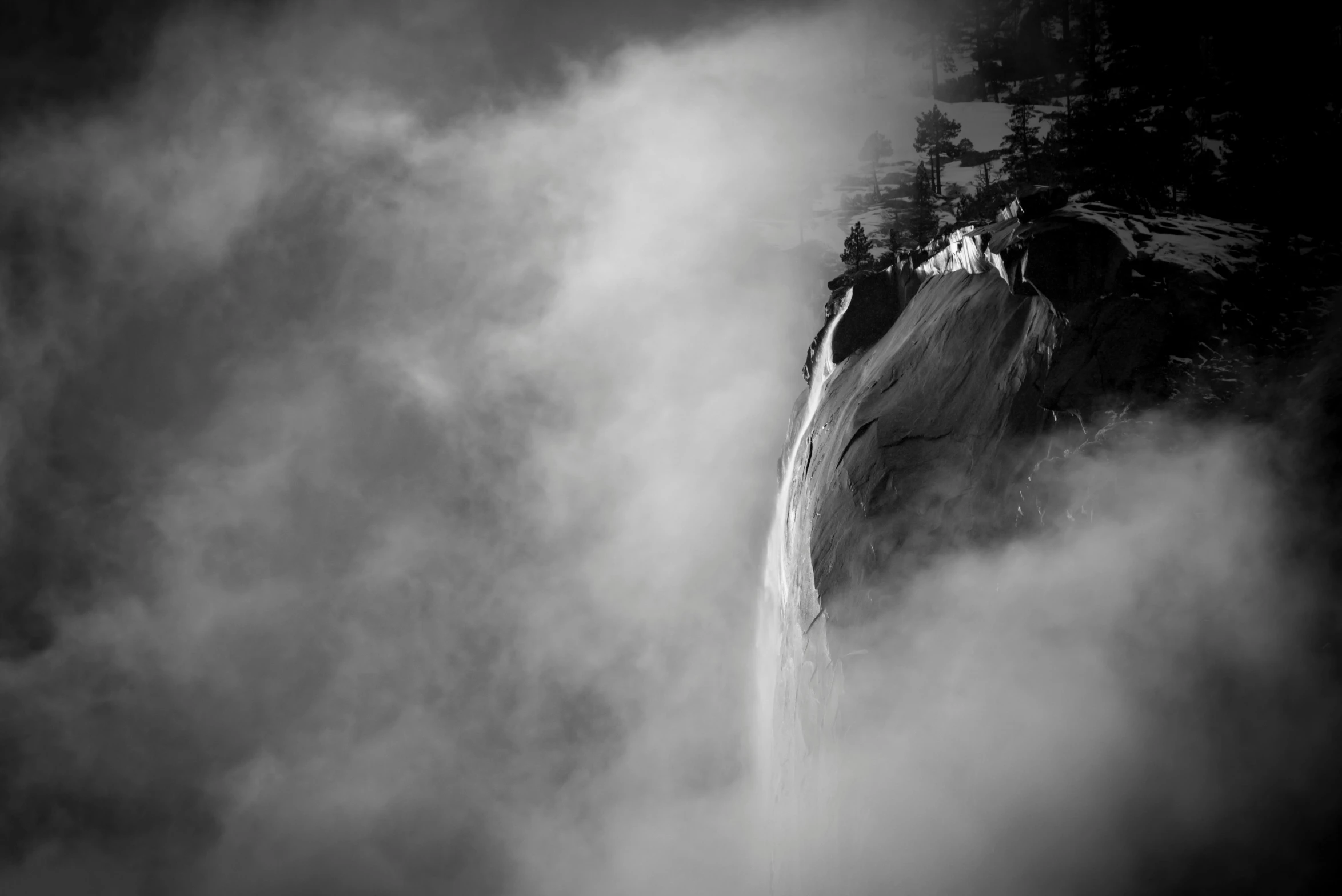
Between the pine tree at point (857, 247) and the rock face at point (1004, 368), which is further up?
the pine tree at point (857, 247)

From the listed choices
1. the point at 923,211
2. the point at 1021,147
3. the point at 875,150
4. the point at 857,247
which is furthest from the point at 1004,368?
the point at 875,150

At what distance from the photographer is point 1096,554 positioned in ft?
42.2

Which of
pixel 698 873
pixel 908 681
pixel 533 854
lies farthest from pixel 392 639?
pixel 908 681

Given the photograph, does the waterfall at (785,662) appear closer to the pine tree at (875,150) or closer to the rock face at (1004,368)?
the rock face at (1004,368)

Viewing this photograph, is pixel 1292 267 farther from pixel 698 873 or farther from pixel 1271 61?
pixel 698 873

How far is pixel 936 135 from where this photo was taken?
208ft

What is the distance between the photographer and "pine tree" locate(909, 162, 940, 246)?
45688 mm

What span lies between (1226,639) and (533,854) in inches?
3541

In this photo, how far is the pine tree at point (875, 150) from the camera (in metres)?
74.1

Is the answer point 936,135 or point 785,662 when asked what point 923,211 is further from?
point 785,662

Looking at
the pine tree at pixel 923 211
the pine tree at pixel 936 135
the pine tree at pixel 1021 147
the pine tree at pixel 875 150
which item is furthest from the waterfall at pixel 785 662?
the pine tree at pixel 875 150

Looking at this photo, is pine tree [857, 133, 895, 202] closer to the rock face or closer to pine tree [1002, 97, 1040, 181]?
pine tree [1002, 97, 1040, 181]

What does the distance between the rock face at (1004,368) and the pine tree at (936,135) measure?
5070 centimetres

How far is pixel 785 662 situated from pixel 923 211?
123 ft
